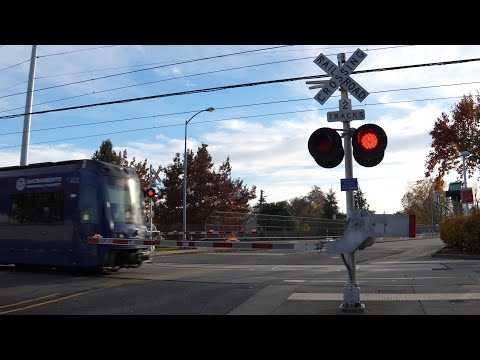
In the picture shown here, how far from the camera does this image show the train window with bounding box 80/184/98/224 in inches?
516

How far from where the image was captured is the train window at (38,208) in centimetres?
1366

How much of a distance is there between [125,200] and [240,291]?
5.59 metres

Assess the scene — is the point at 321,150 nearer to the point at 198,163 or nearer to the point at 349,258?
the point at 349,258

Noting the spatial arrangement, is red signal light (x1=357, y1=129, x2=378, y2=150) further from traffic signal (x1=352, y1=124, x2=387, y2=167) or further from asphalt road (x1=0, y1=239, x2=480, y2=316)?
asphalt road (x1=0, y1=239, x2=480, y2=316)

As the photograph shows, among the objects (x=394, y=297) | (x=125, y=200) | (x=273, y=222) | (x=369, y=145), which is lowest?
(x=394, y=297)

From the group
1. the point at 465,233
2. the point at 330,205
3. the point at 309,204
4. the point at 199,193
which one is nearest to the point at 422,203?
the point at 309,204

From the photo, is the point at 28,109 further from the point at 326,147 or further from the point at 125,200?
the point at 326,147

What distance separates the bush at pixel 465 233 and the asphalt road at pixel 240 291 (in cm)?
313

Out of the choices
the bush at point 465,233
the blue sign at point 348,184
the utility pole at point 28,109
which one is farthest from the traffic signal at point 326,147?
the utility pole at point 28,109

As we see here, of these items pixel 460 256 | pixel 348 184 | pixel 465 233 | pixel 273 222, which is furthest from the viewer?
pixel 273 222

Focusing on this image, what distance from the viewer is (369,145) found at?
759 centimetres

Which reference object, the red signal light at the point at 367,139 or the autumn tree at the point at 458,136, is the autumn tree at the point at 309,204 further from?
the red signal light at the point at 367,139
